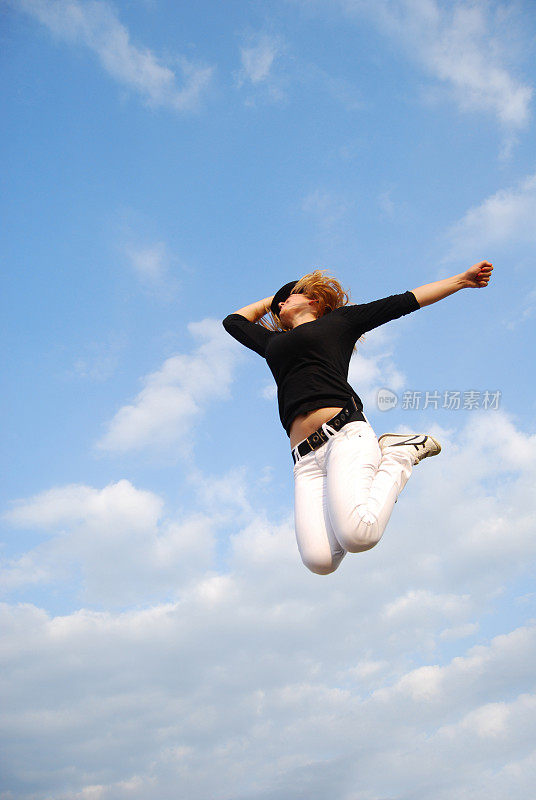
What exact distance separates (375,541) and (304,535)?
27.4 inches

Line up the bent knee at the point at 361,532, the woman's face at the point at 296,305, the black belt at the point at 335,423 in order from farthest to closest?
the woman's face at the point at 296,305
the black belt at the point at 335,423
the bent knee at the point at 361,532

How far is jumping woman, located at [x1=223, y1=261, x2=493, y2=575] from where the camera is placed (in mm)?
5706

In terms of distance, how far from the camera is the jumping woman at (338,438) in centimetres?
571

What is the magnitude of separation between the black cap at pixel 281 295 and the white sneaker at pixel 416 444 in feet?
6.84

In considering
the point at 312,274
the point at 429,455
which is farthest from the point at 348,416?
the point at 312,274

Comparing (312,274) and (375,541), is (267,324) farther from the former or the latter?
(375,541)

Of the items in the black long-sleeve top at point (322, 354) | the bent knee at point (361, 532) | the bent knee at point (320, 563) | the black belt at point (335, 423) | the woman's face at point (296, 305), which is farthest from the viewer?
the woman's face at point (296, 305)

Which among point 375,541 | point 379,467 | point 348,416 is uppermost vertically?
point 348,416

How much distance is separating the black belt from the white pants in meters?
0.04

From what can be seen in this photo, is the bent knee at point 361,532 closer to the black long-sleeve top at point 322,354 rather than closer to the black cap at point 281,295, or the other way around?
the black long-sleeve top at point 322,354

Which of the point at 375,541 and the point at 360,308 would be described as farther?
the point at 360,308

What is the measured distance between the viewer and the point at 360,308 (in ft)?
21.8

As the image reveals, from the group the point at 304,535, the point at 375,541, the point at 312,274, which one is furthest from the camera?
the point at 312,274

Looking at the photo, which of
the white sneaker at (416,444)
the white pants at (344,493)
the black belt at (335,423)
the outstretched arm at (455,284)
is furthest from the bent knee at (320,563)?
the outstretched arm at (455,284)
